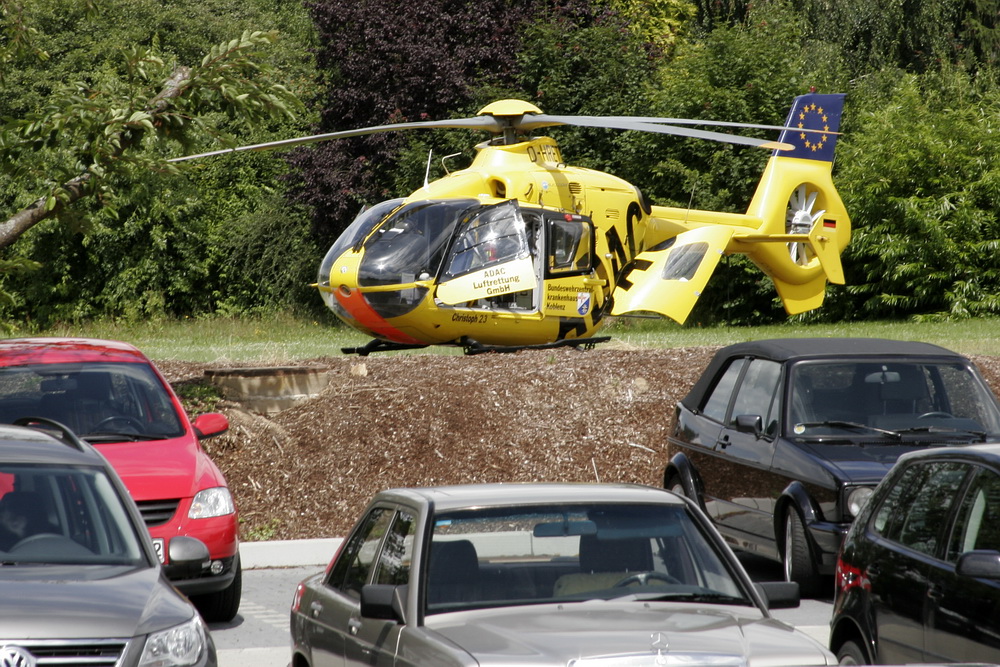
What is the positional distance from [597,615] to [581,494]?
722 millimetres

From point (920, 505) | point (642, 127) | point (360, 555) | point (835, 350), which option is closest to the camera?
point (360, 555)

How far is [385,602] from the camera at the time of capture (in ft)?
15.6

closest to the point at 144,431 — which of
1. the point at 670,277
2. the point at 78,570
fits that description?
the point at 78,570

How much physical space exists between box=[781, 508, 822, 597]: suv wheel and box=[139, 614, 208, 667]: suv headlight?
4807 millimetres

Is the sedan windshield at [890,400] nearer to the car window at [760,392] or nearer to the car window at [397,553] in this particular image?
the car window at [760,392]

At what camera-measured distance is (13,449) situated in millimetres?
6176

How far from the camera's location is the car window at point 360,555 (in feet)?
18.0

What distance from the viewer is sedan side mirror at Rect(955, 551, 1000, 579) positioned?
15.9 feet

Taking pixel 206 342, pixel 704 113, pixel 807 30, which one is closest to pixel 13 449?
pixel 206 342

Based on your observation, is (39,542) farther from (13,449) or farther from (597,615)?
(597,615)

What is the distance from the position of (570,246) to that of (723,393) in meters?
8.18

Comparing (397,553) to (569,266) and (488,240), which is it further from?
(569,266)

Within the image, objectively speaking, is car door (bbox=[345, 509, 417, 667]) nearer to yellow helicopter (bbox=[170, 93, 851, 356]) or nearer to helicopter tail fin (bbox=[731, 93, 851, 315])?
yellow helicopter (bbox=[170, 93, 851, 356])

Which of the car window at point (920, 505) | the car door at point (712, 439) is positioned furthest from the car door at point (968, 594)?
the car door at point (712, 439)
